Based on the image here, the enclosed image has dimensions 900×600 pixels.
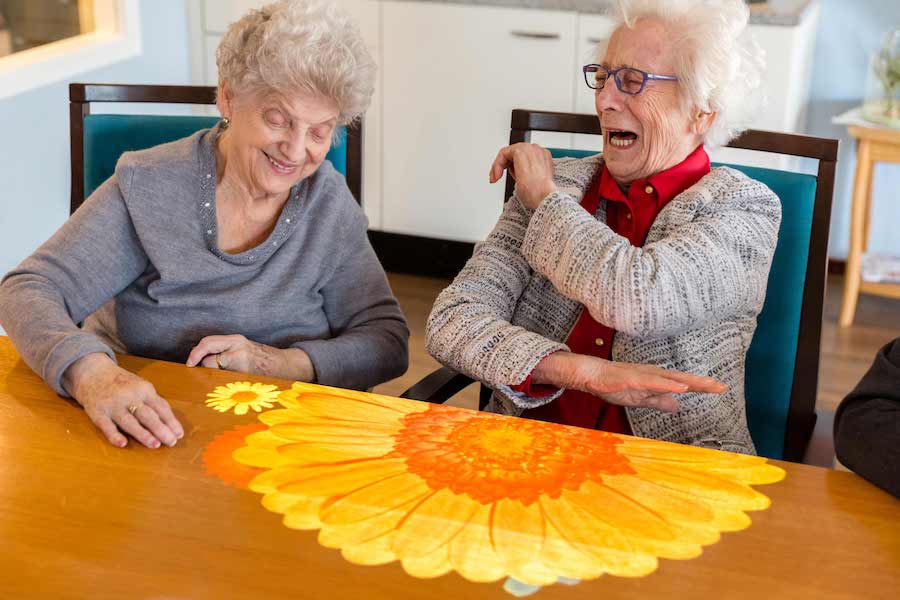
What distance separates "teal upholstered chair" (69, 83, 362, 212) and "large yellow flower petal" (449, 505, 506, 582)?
1.01 m

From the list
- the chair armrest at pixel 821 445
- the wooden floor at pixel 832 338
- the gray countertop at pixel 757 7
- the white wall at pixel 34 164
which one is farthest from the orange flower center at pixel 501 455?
the gray countertop at pixel 757 7

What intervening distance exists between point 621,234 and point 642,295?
215 millimetres

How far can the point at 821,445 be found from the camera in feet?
4.85

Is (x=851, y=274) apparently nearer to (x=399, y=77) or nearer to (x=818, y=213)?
(x=399, y=77)

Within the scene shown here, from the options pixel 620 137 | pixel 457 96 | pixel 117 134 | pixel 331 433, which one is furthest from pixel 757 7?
pixel 331 433

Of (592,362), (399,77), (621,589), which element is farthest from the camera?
(399,77)

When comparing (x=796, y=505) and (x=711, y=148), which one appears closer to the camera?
(x=796, y=505)

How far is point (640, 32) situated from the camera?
1.56 metres

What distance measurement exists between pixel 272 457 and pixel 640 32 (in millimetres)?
852

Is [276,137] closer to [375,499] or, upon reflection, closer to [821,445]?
[375,499]

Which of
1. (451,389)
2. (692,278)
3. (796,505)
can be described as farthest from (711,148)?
(796,505)

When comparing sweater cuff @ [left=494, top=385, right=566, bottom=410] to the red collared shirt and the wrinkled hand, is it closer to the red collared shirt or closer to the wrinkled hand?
the red collared shirt

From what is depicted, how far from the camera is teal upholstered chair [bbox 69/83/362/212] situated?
6.26 ft

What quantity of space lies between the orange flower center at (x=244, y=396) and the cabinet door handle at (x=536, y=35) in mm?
2513
